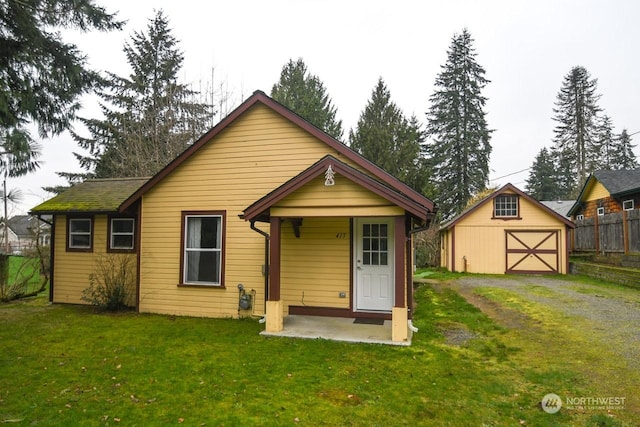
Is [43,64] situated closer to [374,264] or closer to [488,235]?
[374,264]

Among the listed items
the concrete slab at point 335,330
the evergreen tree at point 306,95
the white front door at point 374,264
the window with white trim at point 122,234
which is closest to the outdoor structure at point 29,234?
the window with white trim at point 122,234

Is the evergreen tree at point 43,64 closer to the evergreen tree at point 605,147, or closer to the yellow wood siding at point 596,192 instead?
the yellow wood siding at point 596,192

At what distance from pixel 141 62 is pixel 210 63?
8368 mm

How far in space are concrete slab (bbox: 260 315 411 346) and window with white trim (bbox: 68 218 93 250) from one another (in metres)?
6.30

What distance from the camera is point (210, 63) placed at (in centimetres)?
1778

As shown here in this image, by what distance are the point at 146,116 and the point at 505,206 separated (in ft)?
64.6

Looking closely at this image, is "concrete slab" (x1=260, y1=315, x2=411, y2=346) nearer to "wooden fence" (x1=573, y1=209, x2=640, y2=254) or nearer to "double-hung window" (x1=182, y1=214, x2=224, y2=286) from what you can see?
"double-hung window" (x1=182, y1=214, x2=224, y2=286)

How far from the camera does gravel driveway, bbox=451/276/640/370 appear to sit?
19.4ft

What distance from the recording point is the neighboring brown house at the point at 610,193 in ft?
55.2

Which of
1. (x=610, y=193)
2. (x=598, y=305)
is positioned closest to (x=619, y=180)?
(x=610, y=193)

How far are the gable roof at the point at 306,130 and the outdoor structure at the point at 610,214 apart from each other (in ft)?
38.5

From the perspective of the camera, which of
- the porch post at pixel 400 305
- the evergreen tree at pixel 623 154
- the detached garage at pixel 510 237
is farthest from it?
the evergreen tree at pixel 623 154

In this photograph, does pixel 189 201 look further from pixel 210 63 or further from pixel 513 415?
pixel 210 63

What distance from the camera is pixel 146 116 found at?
19531 mm
